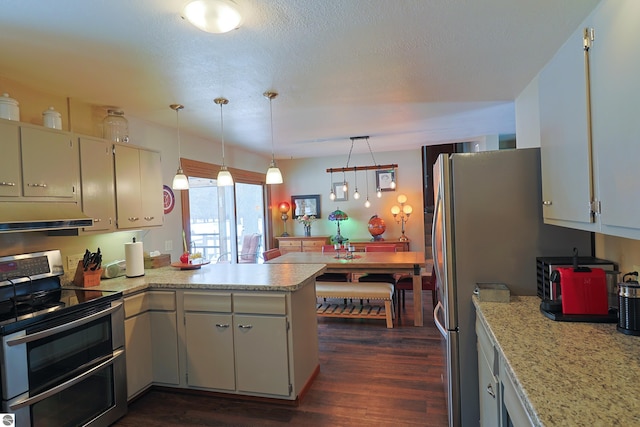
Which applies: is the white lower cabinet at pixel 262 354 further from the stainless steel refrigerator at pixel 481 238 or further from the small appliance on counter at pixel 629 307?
the small appliance on counter at pixel 629 307

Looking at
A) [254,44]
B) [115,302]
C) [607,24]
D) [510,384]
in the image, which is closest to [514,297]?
[510,384]

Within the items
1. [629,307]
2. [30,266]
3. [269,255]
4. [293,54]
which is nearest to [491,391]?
[629,307]

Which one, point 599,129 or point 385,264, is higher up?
point 599,129

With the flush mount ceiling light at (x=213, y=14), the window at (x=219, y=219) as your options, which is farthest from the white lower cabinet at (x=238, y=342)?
the window at (x=219, y=219)

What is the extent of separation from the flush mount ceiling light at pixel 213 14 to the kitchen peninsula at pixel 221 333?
164 centimetres

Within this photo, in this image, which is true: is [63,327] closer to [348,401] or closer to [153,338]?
[153,338]

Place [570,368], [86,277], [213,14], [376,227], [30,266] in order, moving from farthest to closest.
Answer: [376,227], [86,277], [30,266], [213,14], [570,368]

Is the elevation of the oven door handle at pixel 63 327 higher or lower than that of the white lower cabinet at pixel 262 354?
higher

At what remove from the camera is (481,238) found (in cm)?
214

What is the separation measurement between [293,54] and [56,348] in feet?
7.53

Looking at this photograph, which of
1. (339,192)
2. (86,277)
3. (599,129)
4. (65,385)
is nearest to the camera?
(599,129)

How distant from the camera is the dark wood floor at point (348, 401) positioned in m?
2.40

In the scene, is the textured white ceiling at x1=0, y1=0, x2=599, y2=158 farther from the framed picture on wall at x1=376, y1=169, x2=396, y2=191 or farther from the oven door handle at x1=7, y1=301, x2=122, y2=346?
the framed picture on wall at x1=376, y1=169, x2=396, y2=191

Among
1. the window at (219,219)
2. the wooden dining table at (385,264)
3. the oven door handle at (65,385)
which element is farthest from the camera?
the window at (219,219)
